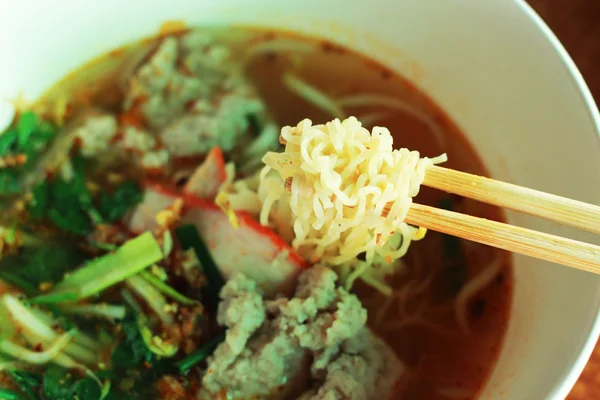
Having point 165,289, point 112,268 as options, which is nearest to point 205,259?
point 165,289

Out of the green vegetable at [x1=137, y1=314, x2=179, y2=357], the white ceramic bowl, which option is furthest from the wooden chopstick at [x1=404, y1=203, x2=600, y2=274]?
the green vegetable at [x1=137, y1=314, x2=179, y2=357]

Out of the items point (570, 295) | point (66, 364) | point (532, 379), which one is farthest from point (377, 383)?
point (66, 364)

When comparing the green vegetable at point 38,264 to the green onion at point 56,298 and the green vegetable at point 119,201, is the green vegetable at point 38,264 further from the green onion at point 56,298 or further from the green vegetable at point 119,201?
the green vegetable at point 119,201

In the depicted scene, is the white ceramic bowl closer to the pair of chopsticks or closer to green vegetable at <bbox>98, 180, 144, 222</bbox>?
the pair of chopsticks

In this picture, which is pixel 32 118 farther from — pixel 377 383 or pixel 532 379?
pixel 532 379

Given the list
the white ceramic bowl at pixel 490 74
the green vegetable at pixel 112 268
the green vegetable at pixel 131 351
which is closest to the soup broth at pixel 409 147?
the white ceramic bowl at pixel 490 74

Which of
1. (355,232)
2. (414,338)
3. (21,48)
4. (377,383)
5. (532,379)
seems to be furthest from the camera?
(21,48)
